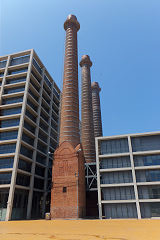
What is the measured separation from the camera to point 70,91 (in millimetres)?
37969

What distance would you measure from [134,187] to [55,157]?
540 inches

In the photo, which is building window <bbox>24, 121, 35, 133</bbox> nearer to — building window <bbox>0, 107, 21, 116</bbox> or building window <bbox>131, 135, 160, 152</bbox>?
building window <bbox>0, 107, 21, 116</bbox>

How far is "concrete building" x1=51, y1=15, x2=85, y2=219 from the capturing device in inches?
1084

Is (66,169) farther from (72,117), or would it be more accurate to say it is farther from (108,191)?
(72,117)

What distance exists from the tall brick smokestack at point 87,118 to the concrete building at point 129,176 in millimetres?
13125

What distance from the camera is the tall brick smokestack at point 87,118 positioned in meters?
47.0

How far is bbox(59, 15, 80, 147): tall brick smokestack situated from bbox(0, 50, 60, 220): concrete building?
625 cm

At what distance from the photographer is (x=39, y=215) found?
3581 centimetres

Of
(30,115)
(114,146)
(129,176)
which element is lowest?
(129,176)

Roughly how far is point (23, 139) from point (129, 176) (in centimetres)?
1970

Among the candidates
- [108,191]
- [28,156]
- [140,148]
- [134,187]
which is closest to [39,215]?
[28,156]

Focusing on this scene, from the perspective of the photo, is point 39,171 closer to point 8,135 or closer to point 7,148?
point 7,148

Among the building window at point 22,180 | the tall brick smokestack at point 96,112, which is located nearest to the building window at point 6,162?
the building window at point 22,180

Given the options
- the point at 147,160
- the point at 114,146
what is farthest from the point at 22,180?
the point at 147,160
